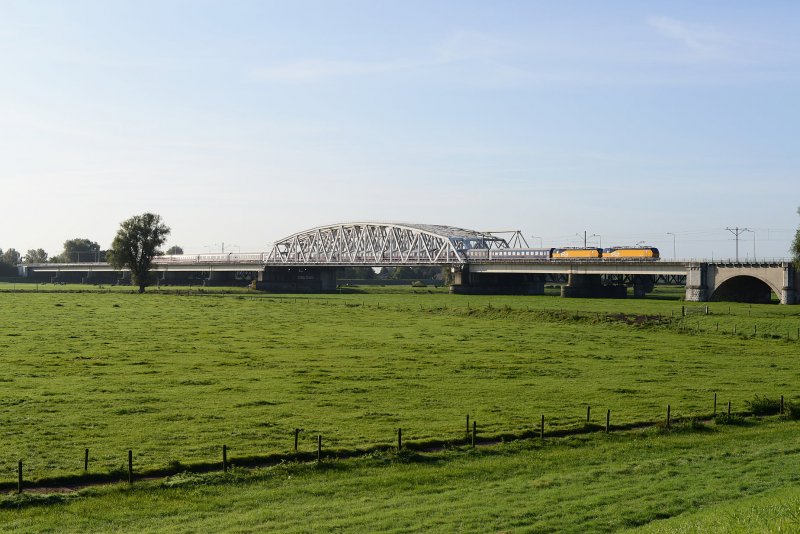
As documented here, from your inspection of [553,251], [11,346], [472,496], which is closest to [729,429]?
[472,496]

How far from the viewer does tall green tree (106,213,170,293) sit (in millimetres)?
173625

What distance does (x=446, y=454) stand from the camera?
112 feet

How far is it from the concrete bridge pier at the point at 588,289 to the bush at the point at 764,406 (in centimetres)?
10111

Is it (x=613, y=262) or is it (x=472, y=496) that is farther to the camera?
(x=613, y=262)

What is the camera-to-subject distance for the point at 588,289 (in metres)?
147

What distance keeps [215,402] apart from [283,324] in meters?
48.3

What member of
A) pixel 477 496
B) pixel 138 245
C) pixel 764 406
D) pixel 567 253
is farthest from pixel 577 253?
pixel 477 496

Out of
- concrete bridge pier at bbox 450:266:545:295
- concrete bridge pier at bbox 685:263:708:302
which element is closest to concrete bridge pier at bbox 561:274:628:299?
concrete bridge pier at bbox 450:266:545:295

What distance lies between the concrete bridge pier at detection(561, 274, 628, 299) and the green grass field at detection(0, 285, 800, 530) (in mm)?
46996

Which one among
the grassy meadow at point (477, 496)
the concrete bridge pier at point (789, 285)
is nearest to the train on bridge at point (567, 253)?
the concrete bridge pier at point (789, 285)

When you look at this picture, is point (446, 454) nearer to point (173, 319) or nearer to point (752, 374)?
point (752, 374)

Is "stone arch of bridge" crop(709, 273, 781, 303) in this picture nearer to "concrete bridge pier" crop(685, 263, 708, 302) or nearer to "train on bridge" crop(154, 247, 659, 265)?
"concrete bridge pier" crop(685, 263, 708, 302)

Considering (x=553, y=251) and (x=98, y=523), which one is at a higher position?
(x=553, y=251)

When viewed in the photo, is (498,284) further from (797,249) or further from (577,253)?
(797,249)
